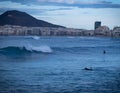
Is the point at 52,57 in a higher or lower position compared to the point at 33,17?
lower

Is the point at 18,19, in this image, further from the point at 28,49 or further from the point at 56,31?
the point at 28,49

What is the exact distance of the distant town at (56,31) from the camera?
176 inches

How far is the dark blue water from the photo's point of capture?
4.37m

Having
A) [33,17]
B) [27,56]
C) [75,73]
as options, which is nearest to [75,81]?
[75,73]

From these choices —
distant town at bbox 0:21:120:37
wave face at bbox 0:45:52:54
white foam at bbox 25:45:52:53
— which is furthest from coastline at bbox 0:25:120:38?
wave face at bbox 0:45:52:54

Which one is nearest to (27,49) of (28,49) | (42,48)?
(28,49)

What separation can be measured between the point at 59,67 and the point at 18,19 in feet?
3.34

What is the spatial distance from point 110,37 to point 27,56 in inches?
67.6

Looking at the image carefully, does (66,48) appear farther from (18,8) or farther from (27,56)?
(18,8)

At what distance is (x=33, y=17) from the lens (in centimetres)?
458

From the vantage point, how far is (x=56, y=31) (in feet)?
15.2

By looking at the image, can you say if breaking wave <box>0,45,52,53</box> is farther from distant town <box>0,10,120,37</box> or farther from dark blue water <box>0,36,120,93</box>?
distant town <box>0,10,120,37</box>

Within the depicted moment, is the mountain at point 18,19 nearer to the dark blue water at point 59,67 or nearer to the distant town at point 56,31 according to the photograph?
the distant town at point 56,31

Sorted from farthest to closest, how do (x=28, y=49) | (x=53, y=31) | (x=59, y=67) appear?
1. (x=28, y=49)
2. (x=59, y=67)
3. (x=53, y=31)
